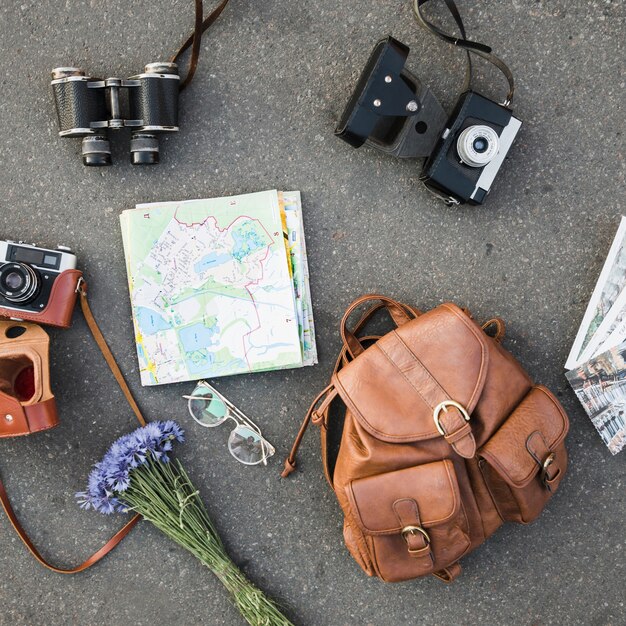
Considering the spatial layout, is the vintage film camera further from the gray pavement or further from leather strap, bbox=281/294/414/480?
leather strap, bbox=281/294/414/480

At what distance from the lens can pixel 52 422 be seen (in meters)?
1.26

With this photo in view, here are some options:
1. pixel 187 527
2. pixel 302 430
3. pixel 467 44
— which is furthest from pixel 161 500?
pixel 467 44

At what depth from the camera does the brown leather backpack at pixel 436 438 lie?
1.12 m

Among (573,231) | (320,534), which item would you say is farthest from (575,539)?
(573,231)

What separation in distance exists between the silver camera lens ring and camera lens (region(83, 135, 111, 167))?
78 centimetres

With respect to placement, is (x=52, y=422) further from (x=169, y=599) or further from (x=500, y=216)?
(x=500, y=216)

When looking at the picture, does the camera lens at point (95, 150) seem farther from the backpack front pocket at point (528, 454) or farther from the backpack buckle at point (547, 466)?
the backpack buckle at point (547, 466)

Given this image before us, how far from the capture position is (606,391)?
1.29 meters

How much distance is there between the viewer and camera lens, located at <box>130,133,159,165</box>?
1.25m

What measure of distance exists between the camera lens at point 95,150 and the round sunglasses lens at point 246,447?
700 mm

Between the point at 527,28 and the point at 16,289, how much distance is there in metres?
1.29

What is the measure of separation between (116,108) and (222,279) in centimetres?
44

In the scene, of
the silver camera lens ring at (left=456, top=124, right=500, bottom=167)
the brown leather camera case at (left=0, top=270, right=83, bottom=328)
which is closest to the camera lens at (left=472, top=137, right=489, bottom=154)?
the silver camera lens ring at (left=456, top=124, right=500, bottom=167)

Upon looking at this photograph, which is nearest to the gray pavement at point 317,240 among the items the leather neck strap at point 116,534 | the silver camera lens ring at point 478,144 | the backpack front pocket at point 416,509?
the leather neck strap at point 116,534
